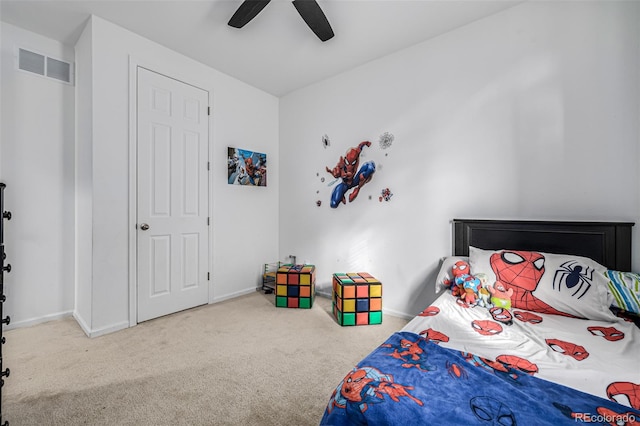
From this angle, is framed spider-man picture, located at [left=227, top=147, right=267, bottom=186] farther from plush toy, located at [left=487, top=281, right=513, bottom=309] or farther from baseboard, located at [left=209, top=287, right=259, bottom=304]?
plush toy, located at [left=487, top=281, right=513, bottom=309]

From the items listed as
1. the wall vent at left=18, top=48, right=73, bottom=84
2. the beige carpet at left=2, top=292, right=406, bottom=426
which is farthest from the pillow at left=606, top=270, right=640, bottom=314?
the wall vent at left=18, top=48, right=73, bottom=84

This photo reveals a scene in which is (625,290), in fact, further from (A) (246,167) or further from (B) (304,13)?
(A) (246,167)

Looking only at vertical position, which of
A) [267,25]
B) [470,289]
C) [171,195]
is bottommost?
[470,289]

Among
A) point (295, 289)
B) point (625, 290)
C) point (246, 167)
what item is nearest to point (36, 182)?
point (246, 167)

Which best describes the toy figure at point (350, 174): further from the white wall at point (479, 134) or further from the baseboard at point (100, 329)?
the baseboard at point (100, 329)

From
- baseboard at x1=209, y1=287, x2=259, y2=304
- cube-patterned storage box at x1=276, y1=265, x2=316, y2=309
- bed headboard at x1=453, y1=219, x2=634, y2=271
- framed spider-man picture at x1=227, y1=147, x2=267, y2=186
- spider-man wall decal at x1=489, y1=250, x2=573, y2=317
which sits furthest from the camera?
framed spider-man picture at x1=227, y1=147, x2=267, y2=186

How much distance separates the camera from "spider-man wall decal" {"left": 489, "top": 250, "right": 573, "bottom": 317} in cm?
159

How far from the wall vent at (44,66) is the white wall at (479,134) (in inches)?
95.9

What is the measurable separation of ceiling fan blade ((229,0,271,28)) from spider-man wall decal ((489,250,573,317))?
234cm

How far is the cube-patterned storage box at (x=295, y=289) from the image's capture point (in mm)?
2861

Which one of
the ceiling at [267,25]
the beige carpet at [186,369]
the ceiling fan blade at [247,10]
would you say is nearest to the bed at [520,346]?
the beige carpet at [186,369]

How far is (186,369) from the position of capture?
5.90ft

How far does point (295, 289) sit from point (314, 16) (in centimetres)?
242

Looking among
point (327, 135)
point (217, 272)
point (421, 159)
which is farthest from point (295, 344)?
point (327, 135)
